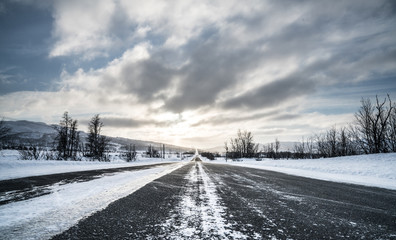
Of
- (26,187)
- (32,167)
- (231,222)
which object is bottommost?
(32,167)

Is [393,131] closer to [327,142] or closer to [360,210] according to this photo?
[327,142]

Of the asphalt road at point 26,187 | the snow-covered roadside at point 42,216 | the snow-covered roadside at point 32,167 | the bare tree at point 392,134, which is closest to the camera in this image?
the snow-covered roadside at point 42,216

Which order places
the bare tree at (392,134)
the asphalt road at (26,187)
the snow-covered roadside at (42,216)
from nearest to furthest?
1. the snow-covered roadside at (42,216)
2. the asphalt road at (26,187)
3. the bare tree at (392,134)

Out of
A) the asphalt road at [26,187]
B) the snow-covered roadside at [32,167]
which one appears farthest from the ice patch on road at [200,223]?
the snow-covered roadside at [32,167]

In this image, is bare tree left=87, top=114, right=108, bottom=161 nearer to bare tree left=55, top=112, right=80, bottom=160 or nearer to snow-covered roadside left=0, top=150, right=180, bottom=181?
bare tree left=55, top=112, right=80, bottom=160

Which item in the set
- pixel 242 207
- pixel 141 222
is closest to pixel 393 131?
pixel 242 207

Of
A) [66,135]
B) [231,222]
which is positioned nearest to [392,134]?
[231,222]

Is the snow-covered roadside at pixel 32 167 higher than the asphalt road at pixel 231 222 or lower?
lower

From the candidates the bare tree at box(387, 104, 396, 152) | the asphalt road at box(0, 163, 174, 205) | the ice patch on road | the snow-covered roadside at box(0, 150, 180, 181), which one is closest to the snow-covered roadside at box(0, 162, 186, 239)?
the asphalt road at box(0, 163, 174, 205)

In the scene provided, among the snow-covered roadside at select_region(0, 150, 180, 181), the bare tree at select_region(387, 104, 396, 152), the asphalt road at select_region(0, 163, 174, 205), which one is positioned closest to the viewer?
the asphalt road at select_region(0, 163, 174, 205)

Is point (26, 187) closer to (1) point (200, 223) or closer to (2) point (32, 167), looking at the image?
(1) point (200, 223)

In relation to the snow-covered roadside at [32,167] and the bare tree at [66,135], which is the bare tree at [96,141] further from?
the snow-covered roadside at [32,167]

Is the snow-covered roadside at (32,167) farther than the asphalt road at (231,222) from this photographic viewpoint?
Yes

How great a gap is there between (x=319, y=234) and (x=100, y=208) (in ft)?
10.2
